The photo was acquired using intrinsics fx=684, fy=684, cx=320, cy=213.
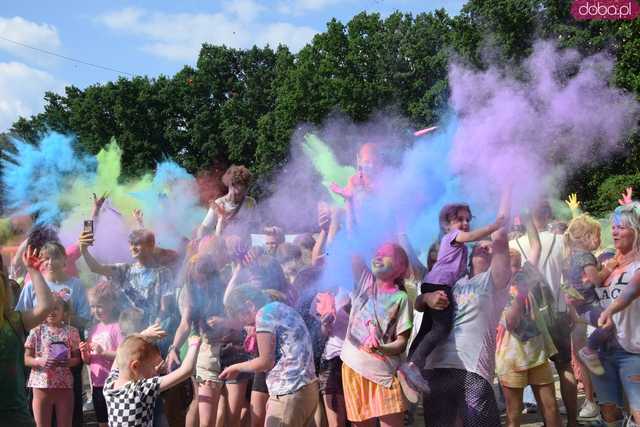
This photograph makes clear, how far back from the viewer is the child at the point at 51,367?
5.07 metres

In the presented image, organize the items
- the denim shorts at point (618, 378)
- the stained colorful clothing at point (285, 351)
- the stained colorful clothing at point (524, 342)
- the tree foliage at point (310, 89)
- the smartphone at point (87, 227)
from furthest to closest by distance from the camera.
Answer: the tree foliage at point (310, 89), the smartphone at point (87, 227), the stained colorful clothing at point (524, 342), the denim shorts at point (618, 378), the stained colorful clothing at point (285, 351)

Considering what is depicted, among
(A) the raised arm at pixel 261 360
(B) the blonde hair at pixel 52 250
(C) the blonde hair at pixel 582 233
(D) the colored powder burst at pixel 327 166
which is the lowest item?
(A) the raised arm at pixel 261 360

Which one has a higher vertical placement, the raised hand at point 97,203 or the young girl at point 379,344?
the raised hand at point 97,203

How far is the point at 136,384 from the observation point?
374 centimetres

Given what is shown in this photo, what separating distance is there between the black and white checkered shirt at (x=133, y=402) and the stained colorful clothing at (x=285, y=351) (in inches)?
30.2

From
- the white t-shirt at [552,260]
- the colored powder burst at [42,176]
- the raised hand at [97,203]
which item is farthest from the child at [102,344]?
the white t-shirt at [552,260]

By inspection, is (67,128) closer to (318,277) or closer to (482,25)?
(482,25)

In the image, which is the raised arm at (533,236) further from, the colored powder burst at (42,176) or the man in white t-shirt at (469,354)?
the colored powder burst at (42,176)

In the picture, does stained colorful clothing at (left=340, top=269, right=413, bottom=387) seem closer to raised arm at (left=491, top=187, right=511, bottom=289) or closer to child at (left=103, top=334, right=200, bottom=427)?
raised arm at (left=491, top=187, right=511, bottom=289)

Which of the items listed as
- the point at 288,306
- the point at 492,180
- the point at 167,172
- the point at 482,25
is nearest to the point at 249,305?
the point at 288,306

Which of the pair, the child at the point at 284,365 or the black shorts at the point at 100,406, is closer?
the child at the point at 284,365

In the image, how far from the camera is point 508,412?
5188mm

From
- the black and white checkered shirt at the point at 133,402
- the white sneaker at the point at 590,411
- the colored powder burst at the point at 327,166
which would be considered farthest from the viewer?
the white sneaker at the point at 590,411

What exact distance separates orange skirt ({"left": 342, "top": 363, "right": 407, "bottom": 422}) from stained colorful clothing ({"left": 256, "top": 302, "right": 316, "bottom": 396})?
0.95 feet
